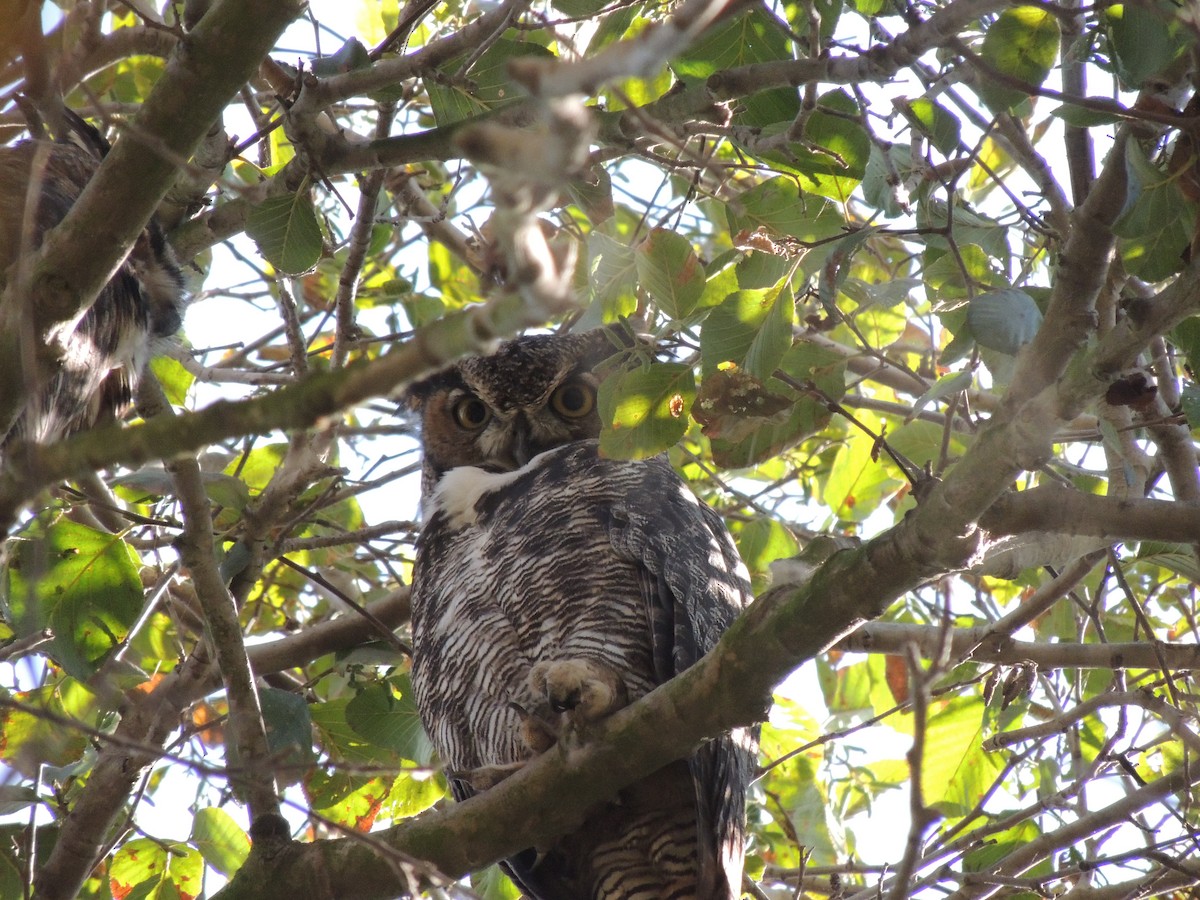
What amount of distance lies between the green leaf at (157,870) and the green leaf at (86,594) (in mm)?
706

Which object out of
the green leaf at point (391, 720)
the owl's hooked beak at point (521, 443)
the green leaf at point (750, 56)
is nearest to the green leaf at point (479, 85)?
the green leaf at point (750, 56)

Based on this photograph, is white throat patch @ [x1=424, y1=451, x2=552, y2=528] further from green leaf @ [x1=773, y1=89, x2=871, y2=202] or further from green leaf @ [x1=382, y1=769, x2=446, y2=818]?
green leaf @ [x1=773, y1=89, x2=871, y2=202]

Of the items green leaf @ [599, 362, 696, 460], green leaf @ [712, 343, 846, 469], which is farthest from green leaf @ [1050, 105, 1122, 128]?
green leaf @ [599, 362, 696, 460]

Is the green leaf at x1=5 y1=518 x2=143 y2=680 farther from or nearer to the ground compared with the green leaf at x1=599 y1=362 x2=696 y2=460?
farther from the ground

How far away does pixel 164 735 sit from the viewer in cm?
239

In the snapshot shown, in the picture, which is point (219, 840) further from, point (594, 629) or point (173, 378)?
point (173, 378)

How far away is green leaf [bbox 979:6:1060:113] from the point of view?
5.87 feet

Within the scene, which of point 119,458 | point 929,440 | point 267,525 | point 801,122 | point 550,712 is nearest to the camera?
point 119,458

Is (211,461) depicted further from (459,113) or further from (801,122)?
(801,122)

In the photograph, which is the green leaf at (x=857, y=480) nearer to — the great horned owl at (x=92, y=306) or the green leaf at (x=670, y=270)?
the green leaf at (x=670, y=270)

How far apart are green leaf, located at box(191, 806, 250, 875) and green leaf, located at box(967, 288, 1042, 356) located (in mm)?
2047

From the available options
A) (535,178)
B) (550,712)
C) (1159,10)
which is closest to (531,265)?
(535,178)

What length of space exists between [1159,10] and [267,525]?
80.5 inches

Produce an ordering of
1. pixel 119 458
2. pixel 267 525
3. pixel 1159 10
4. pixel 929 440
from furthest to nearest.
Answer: pixel 929 440 → pixel 267 525 → pixel 1159 10 → pixel 119 458
